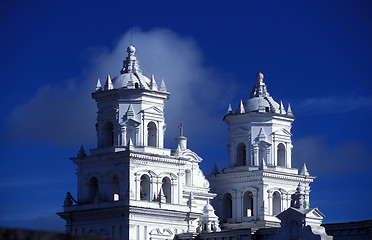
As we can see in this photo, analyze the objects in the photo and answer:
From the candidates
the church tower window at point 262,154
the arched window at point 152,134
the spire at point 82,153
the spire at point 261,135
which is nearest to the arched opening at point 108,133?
the spire at point 82,153

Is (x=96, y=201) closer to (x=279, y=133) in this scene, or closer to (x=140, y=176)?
(x=140, y=176)

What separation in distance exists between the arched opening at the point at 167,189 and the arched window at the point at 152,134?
9.49ft

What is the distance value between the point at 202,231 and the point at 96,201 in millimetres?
8394

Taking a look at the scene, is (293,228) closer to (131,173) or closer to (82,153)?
(131,173)

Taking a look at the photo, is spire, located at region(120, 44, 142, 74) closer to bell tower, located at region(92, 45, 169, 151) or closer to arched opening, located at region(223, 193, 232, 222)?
bell tower, located at region(92, 45, 169, 151)

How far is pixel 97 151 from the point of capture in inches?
2621

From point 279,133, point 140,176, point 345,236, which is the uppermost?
point 279,133

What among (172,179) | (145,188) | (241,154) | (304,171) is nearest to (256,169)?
(241,154)

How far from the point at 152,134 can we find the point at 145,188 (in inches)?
164

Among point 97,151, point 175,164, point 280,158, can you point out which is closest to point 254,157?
point 280,158

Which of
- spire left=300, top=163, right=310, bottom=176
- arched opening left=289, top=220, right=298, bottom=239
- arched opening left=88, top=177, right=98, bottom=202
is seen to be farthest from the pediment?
spire left=300, top=163, right=310, bottom=176

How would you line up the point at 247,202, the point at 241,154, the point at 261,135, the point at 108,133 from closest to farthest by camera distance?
the point at 108,133, the point at 261,135, the point at 247,202, the point at 241,154

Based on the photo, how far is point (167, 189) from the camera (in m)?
66.9

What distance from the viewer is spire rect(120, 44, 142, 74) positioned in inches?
2689
